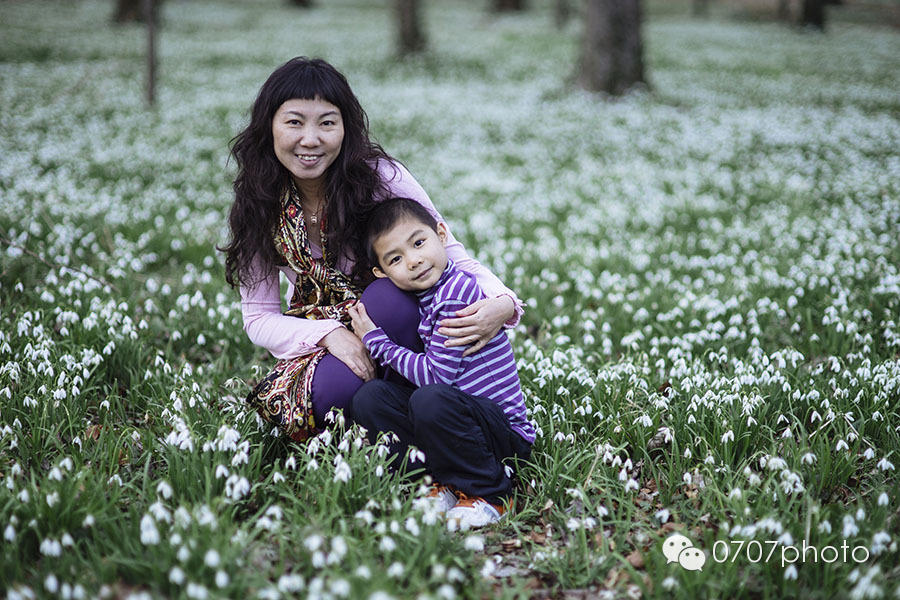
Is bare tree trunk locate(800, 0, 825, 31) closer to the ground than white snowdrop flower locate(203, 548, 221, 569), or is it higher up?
higher up

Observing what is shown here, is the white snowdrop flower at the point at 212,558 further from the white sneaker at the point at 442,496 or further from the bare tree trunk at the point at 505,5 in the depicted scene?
the bare tree trunk at the point at 505,5

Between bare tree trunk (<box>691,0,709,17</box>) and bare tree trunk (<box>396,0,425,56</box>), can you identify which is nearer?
bare tree trunk (<box>396,0,425,56</box>)

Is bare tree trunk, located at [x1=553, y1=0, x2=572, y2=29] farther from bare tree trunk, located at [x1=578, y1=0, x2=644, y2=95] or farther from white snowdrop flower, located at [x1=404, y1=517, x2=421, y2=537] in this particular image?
white snowdrop flower, located at [x1=404, y1=517, x2=421, y2=537]

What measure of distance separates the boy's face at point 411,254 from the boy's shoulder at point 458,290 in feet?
0.25

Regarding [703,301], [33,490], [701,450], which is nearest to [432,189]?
[703,301]

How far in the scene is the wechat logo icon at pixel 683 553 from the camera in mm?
2723

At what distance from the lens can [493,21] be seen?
3581 centimetres

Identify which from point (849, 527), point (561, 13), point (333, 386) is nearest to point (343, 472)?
point (333, 386)

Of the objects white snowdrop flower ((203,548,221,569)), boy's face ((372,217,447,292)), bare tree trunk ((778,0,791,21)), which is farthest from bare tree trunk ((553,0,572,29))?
white snowdrop flower ((203,548,221,569))

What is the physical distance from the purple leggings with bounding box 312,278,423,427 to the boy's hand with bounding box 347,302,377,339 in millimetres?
29

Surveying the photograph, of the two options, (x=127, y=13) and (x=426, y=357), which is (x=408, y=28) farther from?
(x=426, y=357)

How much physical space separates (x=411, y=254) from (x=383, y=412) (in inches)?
30.8

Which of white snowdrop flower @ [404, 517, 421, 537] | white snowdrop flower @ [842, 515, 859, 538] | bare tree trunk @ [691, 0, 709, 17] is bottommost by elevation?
white snowdrop flower @ [842, 515, 859, 538]

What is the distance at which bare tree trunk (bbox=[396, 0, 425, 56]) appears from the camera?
22312mm
